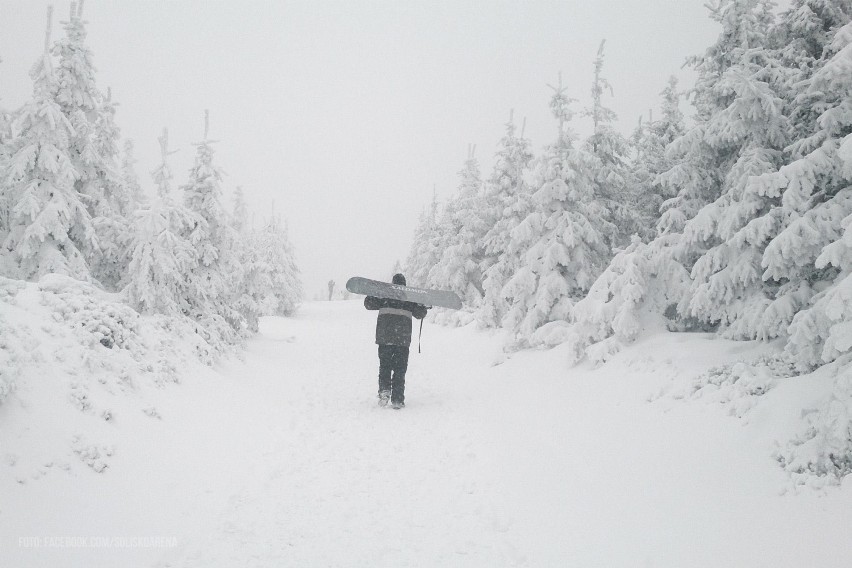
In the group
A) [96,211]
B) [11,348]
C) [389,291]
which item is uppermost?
[96,211]

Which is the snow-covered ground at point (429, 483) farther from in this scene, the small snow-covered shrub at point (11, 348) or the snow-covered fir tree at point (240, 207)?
the snow-covered fir tree at point (240, 207)

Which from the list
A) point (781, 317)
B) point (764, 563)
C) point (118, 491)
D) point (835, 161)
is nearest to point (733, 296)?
point (781, 317)

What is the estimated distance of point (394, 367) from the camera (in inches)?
438

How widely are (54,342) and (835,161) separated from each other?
42.0 feet

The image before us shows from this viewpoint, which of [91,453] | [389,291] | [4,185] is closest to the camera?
[91,453]

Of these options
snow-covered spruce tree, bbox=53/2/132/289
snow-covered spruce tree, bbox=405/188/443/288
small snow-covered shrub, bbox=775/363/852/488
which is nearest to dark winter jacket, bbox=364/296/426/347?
small snow-covered shrub, bbox=775/363/852/488

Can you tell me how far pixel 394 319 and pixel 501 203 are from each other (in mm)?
18747

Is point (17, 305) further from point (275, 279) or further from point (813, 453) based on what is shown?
point (275, 279)

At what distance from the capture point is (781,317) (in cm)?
747

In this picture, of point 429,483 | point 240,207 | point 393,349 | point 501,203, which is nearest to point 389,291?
point 393,349

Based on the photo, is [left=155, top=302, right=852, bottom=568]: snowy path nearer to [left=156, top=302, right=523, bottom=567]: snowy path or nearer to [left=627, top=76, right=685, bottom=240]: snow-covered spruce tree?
[left=156, top=302, right=523, bottom=567]: snowy path

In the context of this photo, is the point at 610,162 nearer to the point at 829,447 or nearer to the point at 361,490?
the point at 829,447

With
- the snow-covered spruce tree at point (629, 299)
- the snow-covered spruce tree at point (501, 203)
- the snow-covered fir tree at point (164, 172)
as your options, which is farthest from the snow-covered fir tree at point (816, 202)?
the snow-covered spruce tree at point (501, 203)

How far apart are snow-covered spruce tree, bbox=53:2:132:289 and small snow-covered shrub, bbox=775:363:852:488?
16598 millimetres
